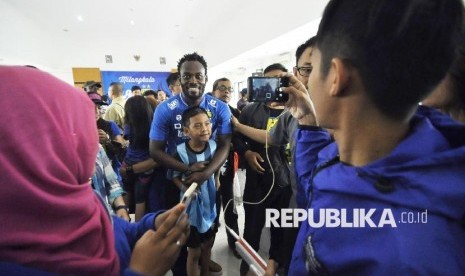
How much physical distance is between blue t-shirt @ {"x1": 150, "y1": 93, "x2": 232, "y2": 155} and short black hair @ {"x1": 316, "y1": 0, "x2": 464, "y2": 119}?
1383 mm

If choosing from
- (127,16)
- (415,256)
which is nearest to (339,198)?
(415,256)

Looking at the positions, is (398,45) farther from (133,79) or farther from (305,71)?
(133,79)

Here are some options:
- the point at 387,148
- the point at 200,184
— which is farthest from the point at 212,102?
the point at 387,148

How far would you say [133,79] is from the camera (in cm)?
932

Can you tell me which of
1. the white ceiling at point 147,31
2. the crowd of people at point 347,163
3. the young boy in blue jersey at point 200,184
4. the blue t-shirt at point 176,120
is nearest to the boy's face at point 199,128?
the young boy in blue jersey at point 200,184

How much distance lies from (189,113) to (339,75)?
1.31 m

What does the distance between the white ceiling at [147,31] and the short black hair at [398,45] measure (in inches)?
124

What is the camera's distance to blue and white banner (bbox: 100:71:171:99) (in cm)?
906

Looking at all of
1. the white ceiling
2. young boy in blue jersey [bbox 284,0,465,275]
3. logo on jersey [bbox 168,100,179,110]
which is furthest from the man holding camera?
the white ceiling

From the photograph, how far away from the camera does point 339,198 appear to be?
1.66ft

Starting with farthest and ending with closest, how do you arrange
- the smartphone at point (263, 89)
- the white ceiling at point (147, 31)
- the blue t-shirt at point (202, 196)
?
1. the white ceiling at point (147, 31)
2. the blue t-shirt at point (202, 196)
3. the smartphone at point (263, 89)

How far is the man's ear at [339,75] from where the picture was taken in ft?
1.61

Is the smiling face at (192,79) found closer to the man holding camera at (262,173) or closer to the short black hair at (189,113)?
the short black hair at (189,113)

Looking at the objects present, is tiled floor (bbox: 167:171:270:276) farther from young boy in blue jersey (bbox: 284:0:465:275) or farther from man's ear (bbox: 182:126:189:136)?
young boy in blue jersey (bbox: 284:0:465:275)
